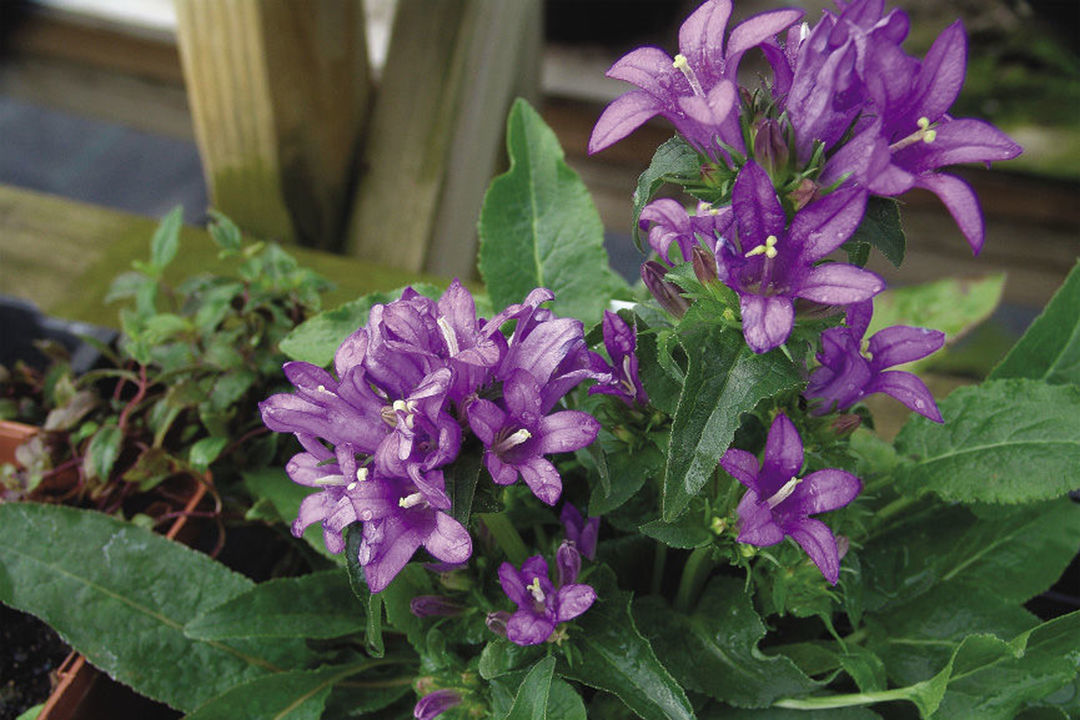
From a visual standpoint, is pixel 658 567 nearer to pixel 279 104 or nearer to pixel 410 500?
pixel 410 500

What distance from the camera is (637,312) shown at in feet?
2.15

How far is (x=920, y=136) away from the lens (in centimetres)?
52

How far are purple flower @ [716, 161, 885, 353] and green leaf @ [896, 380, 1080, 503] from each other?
0.94 ft

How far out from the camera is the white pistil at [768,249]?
→ 0.52m

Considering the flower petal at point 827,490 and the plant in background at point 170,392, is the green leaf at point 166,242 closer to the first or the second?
the plant in background at point 170,392

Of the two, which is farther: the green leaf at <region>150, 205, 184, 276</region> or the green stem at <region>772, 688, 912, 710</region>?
the green leaf at <region>150, 205, 184, 276</region>

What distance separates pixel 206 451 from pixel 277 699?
0.68 feet

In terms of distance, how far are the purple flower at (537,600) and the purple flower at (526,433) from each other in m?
0.11

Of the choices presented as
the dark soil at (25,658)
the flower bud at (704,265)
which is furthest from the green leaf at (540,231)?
the dark soil at (25,658)

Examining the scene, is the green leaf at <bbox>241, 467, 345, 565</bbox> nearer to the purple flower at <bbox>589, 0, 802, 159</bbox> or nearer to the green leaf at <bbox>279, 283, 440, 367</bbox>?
the green leaf at <bbox>279, 283, 440, 367</bbox>

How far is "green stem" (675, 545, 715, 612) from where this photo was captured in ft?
2.45

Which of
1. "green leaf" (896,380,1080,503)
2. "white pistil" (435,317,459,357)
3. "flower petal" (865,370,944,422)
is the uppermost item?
"white pistil" (435,317,459,357)

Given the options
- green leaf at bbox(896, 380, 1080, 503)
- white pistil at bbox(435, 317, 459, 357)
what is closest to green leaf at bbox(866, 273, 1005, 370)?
green leaf at bbox(896, 380, 1080, 503)

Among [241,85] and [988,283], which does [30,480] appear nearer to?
[241,85]
